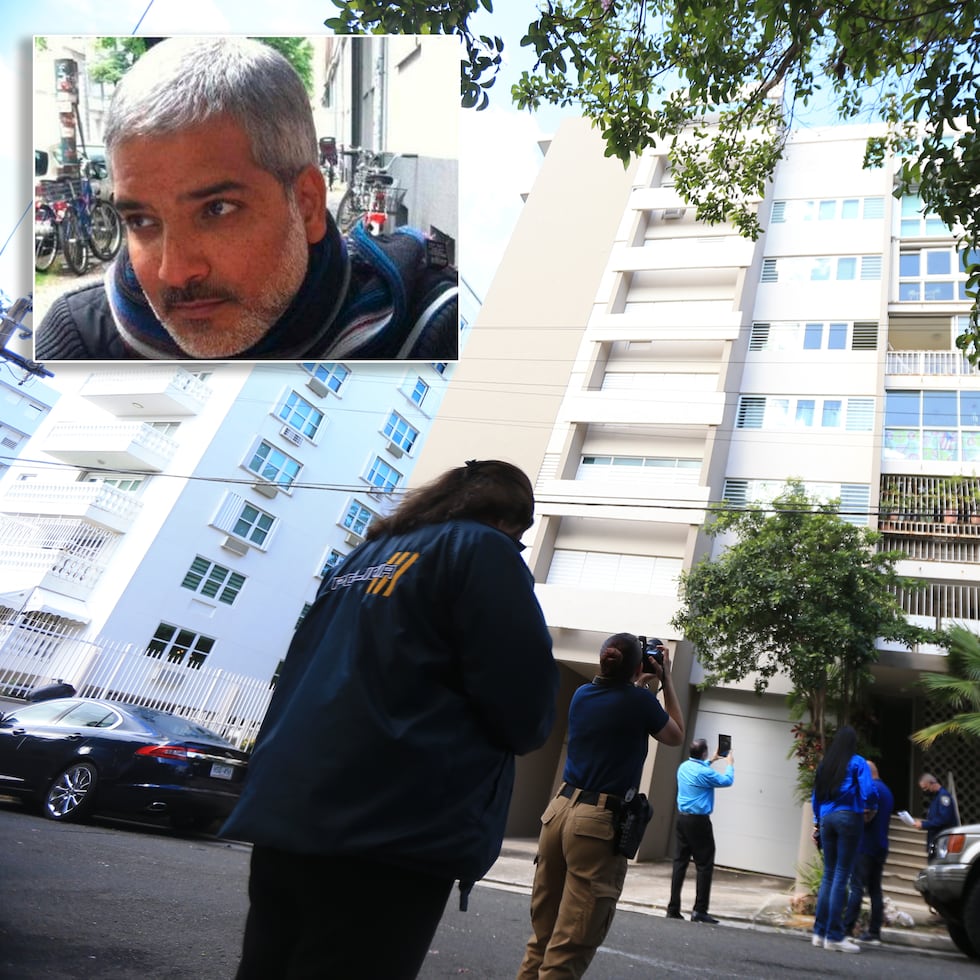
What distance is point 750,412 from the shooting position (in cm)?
2123

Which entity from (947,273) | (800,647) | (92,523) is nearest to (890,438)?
(947,273)

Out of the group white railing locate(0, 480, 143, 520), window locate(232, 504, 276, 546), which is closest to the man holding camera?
white railing locate(0, 480, 143, 520)

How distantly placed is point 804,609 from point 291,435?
17.6 m

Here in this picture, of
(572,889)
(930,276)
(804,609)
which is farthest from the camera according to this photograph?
(930,276)

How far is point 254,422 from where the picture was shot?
26797 millimetres

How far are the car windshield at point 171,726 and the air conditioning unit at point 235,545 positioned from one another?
17702mm

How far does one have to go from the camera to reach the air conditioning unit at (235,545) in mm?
26416

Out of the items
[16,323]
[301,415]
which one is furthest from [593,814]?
[301,415]

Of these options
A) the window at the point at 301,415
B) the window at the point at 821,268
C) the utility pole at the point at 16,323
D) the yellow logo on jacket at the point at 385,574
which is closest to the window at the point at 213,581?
the window at the point at 301,415

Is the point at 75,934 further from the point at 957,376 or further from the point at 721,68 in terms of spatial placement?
the point at 957,376

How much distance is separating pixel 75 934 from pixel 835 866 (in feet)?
17.1

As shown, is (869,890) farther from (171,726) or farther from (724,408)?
(724,408)

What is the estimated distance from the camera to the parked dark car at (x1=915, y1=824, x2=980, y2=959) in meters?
7.09

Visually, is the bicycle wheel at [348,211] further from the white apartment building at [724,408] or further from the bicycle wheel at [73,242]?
the white apartment building at [724,408]
